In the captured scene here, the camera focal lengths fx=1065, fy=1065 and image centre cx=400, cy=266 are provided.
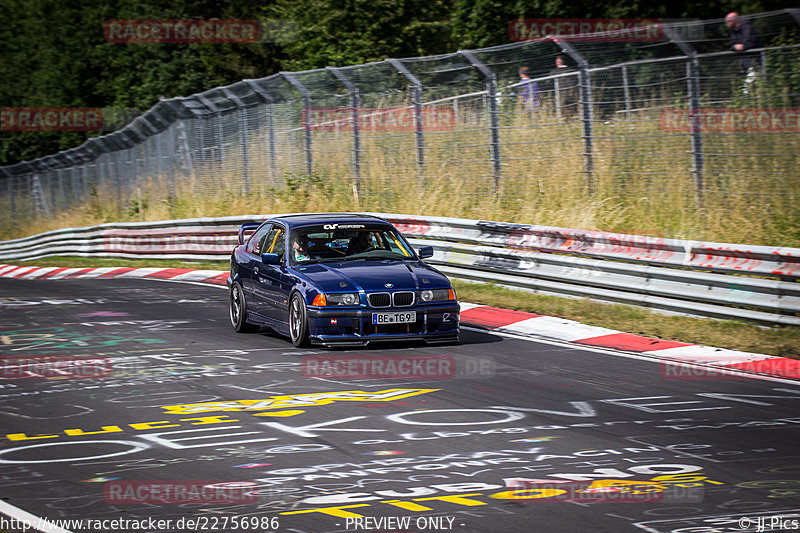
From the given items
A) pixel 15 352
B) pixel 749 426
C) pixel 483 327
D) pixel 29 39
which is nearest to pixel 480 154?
pixel 483 327

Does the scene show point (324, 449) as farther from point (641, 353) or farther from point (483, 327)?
point (483, 327)

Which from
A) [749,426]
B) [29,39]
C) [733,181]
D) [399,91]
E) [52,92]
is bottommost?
[749,426]

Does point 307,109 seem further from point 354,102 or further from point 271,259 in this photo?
point 271,259

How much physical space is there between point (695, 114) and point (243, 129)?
13120 millimetres

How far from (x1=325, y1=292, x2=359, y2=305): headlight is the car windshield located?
3.61 feet

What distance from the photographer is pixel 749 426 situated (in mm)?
7441

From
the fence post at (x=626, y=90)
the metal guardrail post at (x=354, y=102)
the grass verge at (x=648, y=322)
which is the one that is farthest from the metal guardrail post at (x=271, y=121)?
the fence post at (x=626, y=90)

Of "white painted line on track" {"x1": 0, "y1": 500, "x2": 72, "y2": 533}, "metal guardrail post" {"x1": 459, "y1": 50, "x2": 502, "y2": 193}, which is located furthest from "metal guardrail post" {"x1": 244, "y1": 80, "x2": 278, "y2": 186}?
"white painted line on track" {"x1": 0, "y1": 500, "x2": 72, "y2": 533}

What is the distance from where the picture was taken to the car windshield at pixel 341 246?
11844mm

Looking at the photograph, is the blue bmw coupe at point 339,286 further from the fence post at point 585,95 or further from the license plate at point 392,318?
the fence post at point 585,95

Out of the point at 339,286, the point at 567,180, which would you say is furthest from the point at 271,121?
the point at 339,286

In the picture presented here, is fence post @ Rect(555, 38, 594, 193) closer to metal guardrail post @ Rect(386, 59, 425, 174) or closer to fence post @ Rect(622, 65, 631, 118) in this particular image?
fence post @ Rect(622, 65, 631, 118)

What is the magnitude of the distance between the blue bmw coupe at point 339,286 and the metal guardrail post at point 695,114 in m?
4.60

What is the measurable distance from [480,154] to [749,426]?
1077cm
